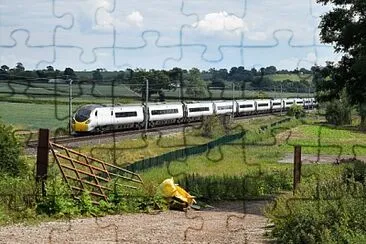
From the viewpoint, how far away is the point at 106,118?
37.4 m

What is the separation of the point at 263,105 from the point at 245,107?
214 inches

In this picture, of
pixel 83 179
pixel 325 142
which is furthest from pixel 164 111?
pixel 83 179

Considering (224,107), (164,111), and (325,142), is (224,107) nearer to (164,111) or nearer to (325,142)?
(164,111)

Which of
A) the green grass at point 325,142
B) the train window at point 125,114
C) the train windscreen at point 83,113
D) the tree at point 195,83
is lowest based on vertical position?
the green grass at point 325,142

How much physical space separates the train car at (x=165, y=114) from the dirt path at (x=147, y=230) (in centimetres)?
3073

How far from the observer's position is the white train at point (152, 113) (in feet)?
117

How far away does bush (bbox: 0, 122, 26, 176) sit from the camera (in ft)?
49.9

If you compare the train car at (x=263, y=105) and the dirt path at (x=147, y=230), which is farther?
the train car at (x=263, y=105)

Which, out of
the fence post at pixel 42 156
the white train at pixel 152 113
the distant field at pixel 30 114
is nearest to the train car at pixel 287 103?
the white train at pixel 152 113

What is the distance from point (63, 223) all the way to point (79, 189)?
1.68 meters

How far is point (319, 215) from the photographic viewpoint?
32.8 ft

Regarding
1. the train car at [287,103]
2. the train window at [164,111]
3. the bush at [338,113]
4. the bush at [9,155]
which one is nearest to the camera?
the bush at [9,155]

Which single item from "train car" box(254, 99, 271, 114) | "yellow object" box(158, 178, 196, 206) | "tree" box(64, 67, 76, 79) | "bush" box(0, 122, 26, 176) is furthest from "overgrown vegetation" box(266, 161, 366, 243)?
"train car" box(254, 99, 271, 114)

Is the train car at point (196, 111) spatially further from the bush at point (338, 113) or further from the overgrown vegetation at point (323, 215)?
the overgrown vegetation at point (323, 215)
